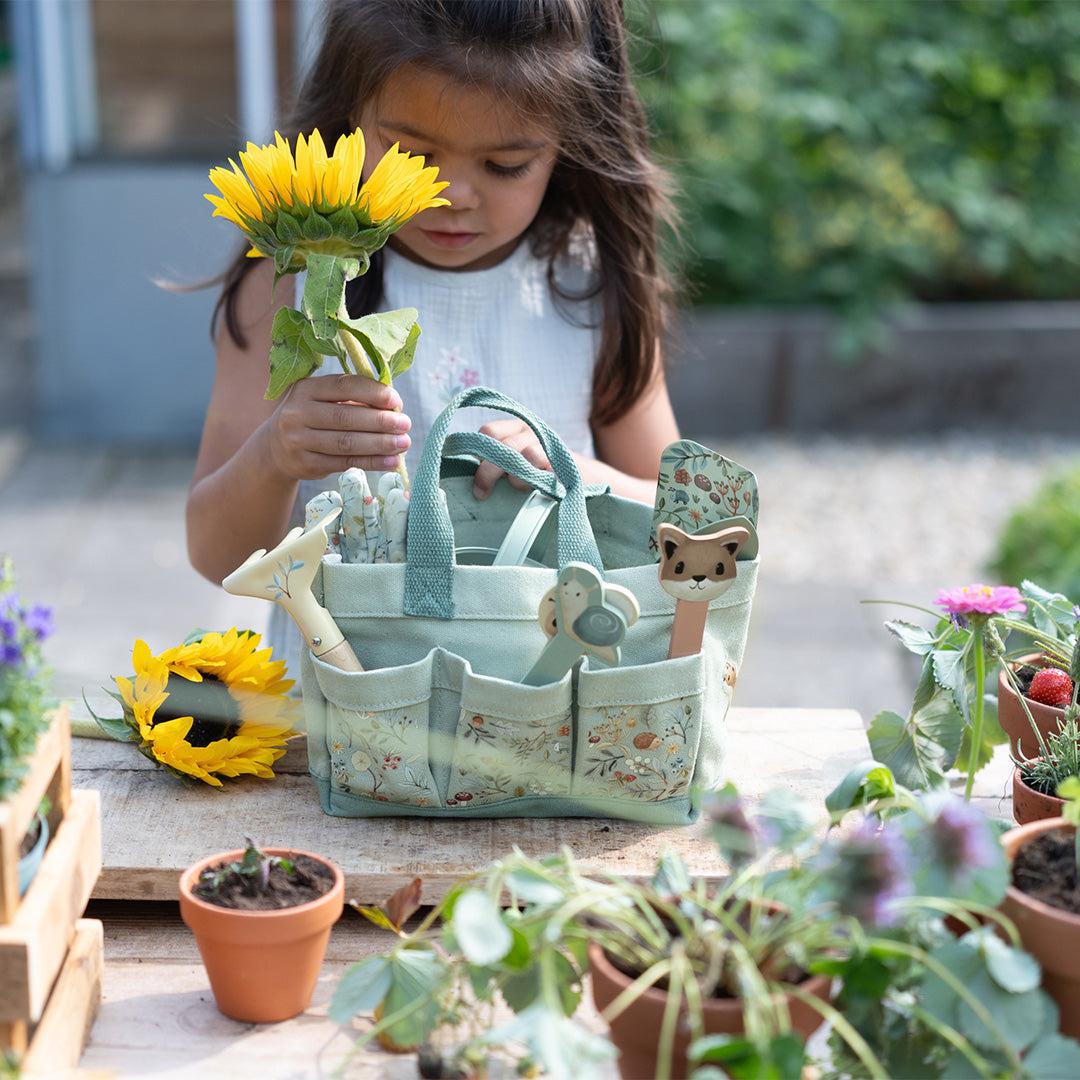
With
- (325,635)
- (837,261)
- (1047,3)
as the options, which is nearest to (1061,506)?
(837,261)

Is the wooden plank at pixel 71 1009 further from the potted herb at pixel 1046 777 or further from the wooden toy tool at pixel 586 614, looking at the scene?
the potted herb at pixel 1046 777

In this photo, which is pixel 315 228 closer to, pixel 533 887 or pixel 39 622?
pixel 39 622

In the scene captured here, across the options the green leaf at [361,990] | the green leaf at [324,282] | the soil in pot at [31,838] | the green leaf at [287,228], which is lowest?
the green leaf at [361,990]

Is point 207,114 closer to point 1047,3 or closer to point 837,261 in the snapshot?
point 837,261

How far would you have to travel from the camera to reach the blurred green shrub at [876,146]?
529cm

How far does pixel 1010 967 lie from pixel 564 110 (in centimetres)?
102

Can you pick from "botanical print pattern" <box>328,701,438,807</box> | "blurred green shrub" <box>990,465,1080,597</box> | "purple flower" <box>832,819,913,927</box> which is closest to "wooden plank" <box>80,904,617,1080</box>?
"botanical print pattern" <box>328,701,438,807</box>

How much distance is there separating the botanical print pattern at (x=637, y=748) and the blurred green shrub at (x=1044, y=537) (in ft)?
7.20

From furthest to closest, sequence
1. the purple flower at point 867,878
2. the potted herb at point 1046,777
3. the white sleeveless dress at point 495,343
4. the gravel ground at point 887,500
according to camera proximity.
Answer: the gravel ground at point 887,500 → the white sleeveless dress at point 495,343 → the potted herb at point 1046,777 → the purple flower at point 867,878

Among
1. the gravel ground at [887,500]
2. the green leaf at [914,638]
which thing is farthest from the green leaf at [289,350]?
the gravel ground at [887,500]

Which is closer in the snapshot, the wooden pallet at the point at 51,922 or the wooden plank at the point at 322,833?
the wooden pallet at the point at 51,922

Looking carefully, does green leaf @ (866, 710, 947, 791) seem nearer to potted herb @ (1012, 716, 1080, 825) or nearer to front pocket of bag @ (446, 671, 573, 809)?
potted herb @ (1012, 716, 1080, 825)

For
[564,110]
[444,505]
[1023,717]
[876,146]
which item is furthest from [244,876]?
[876,146]

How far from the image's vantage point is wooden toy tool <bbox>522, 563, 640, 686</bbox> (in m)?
1.02
